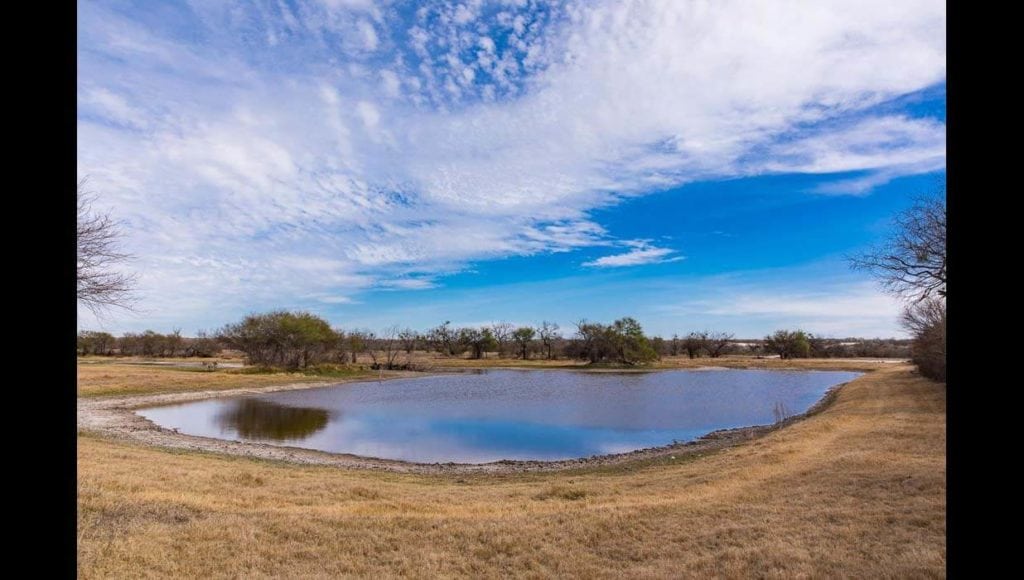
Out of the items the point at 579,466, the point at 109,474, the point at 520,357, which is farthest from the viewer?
the point at 520,357

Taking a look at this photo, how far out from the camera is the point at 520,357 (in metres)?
109

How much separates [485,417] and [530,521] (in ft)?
73.2

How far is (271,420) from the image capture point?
95.7 feet

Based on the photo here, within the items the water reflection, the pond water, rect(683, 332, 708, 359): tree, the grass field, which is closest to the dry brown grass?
the pond water

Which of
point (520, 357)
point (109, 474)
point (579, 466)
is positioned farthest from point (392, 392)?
point (520, 357)

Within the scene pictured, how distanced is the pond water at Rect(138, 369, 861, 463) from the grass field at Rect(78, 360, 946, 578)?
7892 millimetres

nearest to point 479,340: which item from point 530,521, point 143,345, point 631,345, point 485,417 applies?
point 631,345

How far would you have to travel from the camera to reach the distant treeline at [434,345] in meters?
65.4

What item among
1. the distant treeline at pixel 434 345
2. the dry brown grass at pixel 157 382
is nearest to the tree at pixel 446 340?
the distant treeline at pixel 434 345

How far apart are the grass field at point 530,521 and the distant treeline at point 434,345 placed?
53.4 meters

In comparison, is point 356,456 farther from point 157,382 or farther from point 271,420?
point 157,382
